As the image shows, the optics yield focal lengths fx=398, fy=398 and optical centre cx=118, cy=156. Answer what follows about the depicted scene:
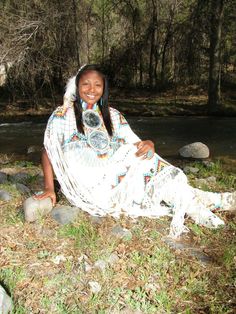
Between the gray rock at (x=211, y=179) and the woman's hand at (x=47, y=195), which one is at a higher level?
the woman's hand at (x=47, y=195)

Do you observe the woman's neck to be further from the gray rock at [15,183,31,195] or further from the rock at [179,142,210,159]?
the rock at [179,142,210,159]

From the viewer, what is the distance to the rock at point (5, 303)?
2191mm

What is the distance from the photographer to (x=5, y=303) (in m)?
2.22

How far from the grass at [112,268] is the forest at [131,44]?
967 centimetres

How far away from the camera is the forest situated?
1317 cm

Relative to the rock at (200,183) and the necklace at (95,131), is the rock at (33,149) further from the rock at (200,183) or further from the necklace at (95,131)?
the necklace at (95,131)

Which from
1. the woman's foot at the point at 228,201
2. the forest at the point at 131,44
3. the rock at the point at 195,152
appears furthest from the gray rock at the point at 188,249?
the forest at the point at 131,44

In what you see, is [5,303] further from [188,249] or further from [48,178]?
[188,249]

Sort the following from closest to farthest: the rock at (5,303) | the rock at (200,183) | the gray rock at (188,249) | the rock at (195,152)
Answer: the rock at (5,303) < the gray rock at (188,249) < the rock at (200,183) < the rock at (195,152)

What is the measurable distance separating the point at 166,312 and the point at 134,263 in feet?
1.52

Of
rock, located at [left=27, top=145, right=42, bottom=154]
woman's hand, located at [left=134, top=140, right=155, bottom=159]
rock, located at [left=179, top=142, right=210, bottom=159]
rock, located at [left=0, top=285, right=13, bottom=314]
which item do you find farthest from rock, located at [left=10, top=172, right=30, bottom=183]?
rock, located at [left=179, top=142, right=210, bottom=159]

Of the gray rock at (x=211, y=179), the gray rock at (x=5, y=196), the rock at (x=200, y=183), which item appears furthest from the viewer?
the gray rock at (x=211, y=179)

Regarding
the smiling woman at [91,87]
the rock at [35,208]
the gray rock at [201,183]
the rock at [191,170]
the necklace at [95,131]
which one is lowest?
the rock at [191,170]

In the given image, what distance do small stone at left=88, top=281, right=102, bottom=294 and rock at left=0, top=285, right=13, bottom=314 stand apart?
0.49 metres
